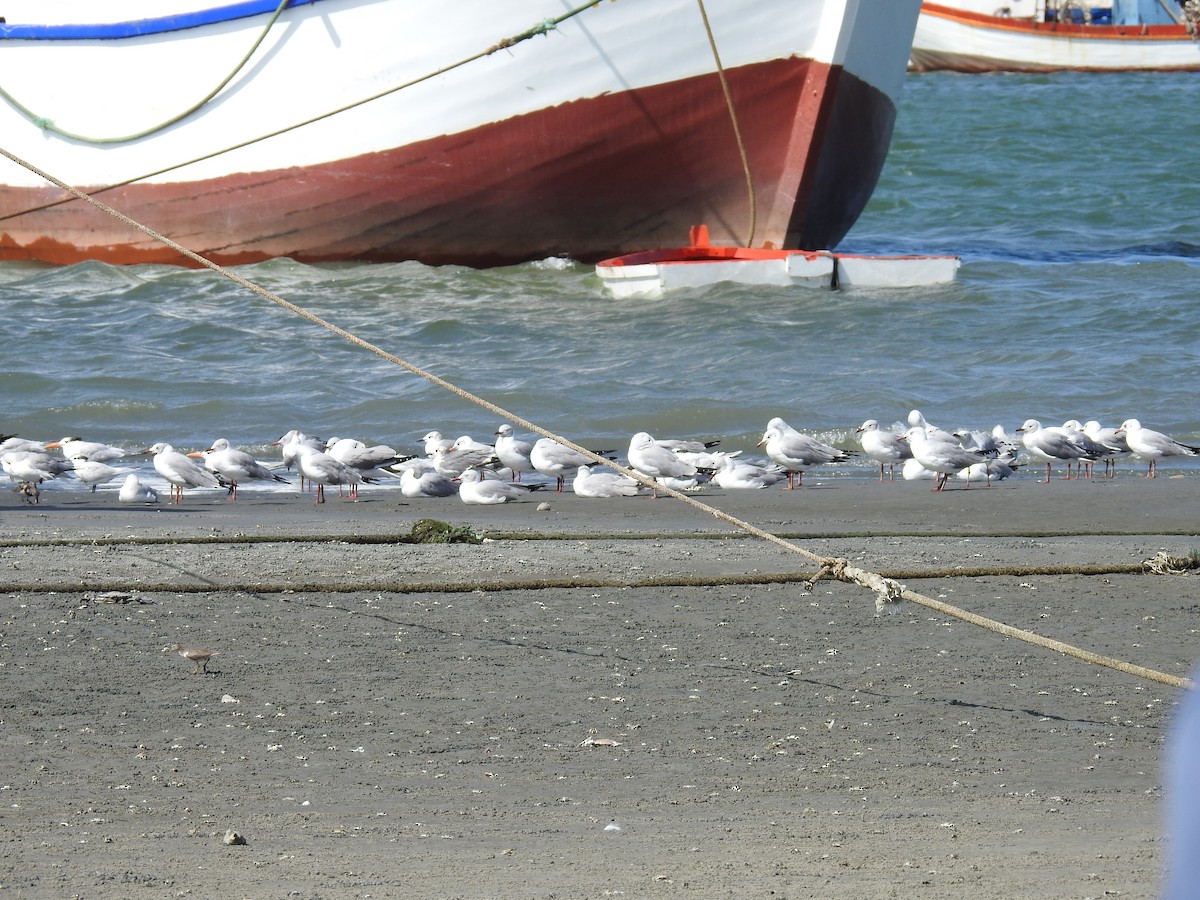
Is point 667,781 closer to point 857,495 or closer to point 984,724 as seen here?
point 984,724

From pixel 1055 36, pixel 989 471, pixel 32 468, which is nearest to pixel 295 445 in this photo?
pixel 32 468

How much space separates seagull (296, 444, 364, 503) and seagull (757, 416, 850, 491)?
215 cm

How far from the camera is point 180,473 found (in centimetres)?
807

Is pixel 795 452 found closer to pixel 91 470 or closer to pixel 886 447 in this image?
pixel 886 447

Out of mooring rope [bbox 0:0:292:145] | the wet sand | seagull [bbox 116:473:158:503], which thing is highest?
mooring rope [bbox 0:0:292:145]

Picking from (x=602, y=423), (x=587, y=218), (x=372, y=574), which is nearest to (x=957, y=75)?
(x=587, y=218)

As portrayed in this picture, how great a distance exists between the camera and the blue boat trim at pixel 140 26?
13.5m

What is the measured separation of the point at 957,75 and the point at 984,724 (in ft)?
137

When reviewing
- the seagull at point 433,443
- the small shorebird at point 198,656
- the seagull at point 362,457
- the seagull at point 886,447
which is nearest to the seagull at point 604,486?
the seagull at point 433,443

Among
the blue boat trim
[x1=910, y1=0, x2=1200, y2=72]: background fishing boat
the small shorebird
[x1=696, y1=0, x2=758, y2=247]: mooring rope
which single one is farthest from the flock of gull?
[x1=910, y1=0, x2=1200, y2=72]: background fishing boat

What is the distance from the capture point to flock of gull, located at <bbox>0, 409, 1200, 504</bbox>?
26.5 ft

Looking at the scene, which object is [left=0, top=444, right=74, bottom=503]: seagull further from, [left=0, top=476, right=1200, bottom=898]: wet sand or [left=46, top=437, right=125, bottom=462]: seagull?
[left=0, top=476, right=1200, bottom=898]: wet sand

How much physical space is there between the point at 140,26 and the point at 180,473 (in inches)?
284

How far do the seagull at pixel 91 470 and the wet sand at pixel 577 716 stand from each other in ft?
5.54
